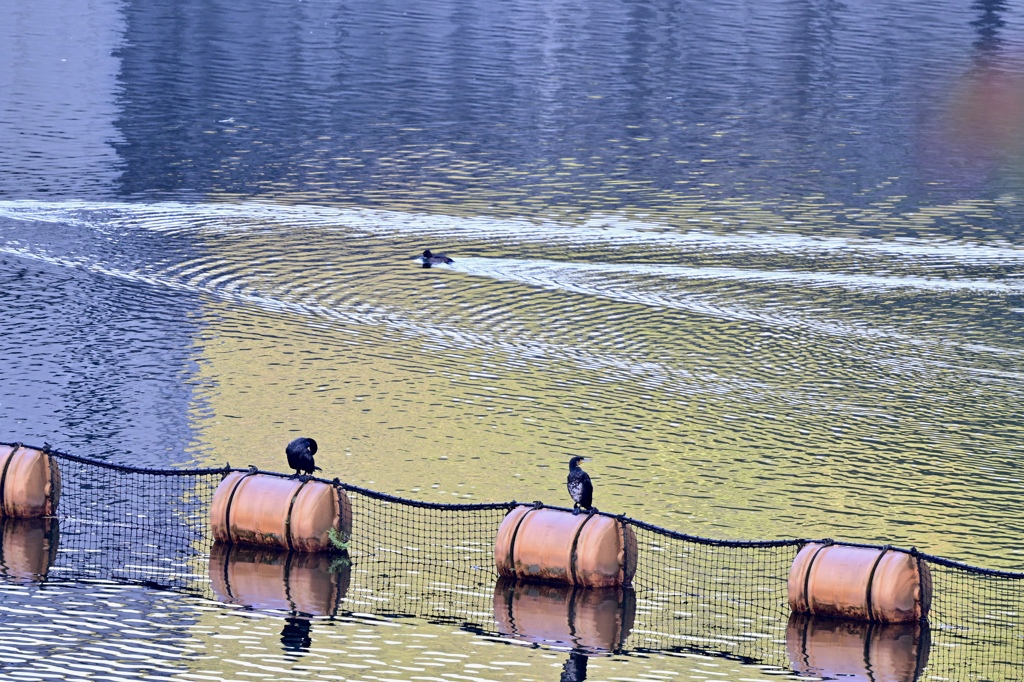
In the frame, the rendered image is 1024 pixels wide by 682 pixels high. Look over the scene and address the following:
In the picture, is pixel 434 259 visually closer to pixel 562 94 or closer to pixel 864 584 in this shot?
pixel 864 584

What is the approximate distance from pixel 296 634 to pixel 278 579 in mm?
2734

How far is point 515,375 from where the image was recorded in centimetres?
4125

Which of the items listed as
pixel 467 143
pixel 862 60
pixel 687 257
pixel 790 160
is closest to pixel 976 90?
pixel 862 60

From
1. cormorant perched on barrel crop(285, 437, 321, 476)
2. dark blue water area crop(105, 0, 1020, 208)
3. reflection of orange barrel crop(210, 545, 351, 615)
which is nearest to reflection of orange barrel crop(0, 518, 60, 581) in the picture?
reflection of orange barrel crop(210, 545, 351, 615)

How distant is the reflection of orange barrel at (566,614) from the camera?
24.7m

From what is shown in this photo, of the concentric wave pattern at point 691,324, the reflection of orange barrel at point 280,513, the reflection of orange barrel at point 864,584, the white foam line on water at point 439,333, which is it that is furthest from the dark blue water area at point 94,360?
the reflection of orange barrel at point 864,584

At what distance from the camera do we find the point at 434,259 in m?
52.0

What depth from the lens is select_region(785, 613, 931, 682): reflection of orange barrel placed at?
76.7 feet

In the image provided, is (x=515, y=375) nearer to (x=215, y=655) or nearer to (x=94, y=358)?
(x=94, y=358)

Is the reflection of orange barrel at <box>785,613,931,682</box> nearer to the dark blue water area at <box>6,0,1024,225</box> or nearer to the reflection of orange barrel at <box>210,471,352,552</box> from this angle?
the reflection of orange barrel at <box>210,471,352,552</box>

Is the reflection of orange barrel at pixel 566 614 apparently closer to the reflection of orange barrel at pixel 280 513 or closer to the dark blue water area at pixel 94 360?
the reflection of orange barrel at pixel 280 513

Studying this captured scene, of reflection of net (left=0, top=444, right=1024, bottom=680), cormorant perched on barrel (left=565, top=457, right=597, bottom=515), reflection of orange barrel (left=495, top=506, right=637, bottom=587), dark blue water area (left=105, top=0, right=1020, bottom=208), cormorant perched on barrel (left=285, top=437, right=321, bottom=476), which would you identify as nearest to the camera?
reflection of net (left=0, top=444, right=1024, bottom=680)

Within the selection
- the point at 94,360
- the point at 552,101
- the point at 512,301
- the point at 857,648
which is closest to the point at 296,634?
the point at 857,648

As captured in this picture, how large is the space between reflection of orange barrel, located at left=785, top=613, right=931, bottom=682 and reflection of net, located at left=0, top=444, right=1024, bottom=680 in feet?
0.68
